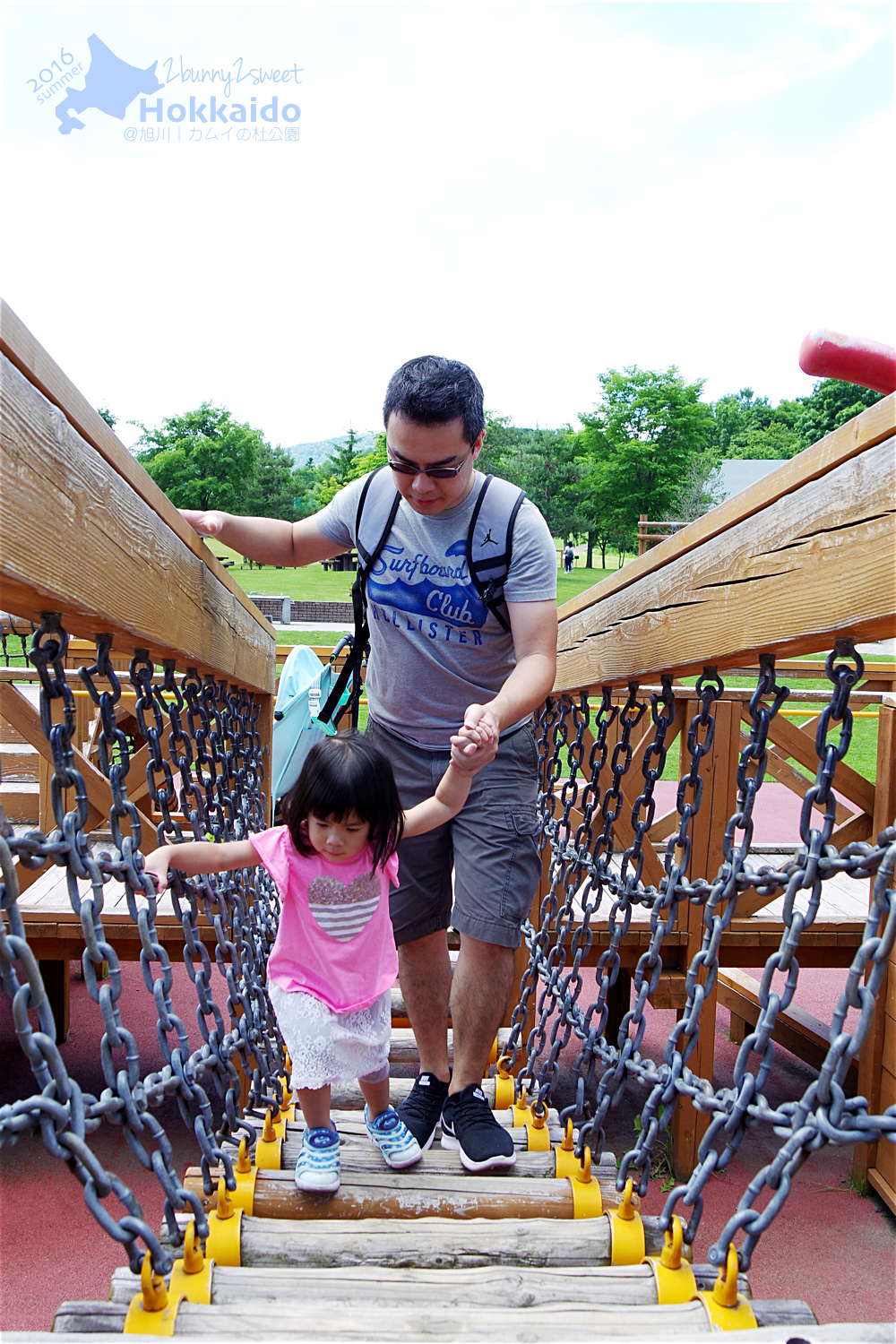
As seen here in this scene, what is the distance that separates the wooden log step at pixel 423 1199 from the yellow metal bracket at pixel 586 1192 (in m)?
0.01

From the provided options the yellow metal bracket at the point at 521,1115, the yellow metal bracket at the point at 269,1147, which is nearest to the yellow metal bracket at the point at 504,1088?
the yellow metal bracket at the point at 521,1115

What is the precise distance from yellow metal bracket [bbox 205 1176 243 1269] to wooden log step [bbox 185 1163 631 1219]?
0.41 feet

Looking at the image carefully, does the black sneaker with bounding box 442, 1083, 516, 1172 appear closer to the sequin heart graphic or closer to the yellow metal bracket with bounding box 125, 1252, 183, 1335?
the sequin heart graphic

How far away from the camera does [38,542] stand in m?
1.03

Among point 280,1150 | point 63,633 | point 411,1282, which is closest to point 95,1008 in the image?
point 280,1150

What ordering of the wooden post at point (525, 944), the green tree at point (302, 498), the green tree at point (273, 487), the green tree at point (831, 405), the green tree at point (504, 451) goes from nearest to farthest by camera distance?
the wooden post at point (525, 944), the green tree at point (831, 405), the green tree at point (504, 451), the green tree at point (273, 487), the green tree at point (302, 498)

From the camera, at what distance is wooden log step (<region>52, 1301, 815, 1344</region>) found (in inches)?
47.1

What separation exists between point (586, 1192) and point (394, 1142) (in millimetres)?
377

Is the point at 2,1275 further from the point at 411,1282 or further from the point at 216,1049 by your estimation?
the point at 411,1282

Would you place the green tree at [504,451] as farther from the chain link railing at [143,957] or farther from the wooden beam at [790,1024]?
the chain link railing at [143,957]

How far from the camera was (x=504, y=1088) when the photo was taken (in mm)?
2379

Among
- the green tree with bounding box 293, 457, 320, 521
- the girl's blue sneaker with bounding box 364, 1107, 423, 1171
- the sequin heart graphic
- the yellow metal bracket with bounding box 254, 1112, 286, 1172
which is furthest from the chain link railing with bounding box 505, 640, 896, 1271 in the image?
the green tree with bounding box 293, 457, 320, 521

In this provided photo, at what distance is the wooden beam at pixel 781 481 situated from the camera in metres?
1.09

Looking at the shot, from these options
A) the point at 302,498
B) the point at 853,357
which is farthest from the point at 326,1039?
the point at 302,498
